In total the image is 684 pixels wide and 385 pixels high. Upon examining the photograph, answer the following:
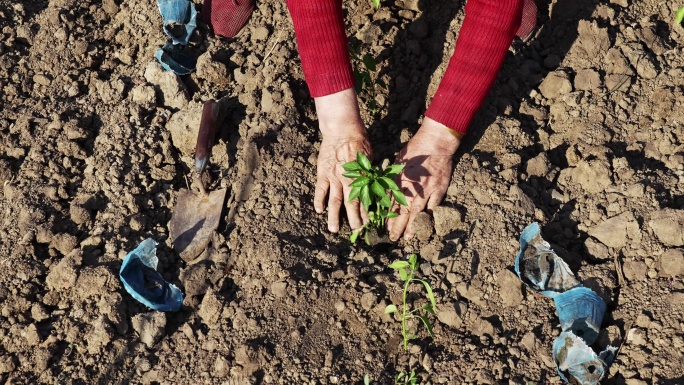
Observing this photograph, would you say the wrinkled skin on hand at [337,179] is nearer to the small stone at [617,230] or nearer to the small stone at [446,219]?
the small stone at [446,219]

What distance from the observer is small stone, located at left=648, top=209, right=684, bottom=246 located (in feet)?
9.59

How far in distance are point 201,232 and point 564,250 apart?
1437 millimetres

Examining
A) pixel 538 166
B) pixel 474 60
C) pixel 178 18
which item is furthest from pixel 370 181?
pixel 178 18

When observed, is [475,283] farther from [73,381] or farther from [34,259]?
[34,259]

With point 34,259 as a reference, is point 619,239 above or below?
above

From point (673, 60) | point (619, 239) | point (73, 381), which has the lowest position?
point (73, 381)

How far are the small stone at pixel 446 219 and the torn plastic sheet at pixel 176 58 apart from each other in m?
1.40

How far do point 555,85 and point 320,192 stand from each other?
1.18 m

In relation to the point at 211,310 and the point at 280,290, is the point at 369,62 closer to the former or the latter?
the point at 280,290

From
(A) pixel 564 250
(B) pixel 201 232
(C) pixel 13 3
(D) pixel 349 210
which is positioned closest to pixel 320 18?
(D) pixel 349 210

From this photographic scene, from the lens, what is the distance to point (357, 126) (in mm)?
3303

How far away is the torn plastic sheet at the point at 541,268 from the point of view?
2930 millimetres

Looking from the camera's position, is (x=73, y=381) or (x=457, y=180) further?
(x=457, y=180)

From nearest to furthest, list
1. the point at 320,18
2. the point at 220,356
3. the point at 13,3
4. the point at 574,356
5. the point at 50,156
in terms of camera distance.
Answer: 1. the point at 574,356
2. the point at 220,356
3. the point at 320,18
4. the point at 50,156
5. the point at 13,3
